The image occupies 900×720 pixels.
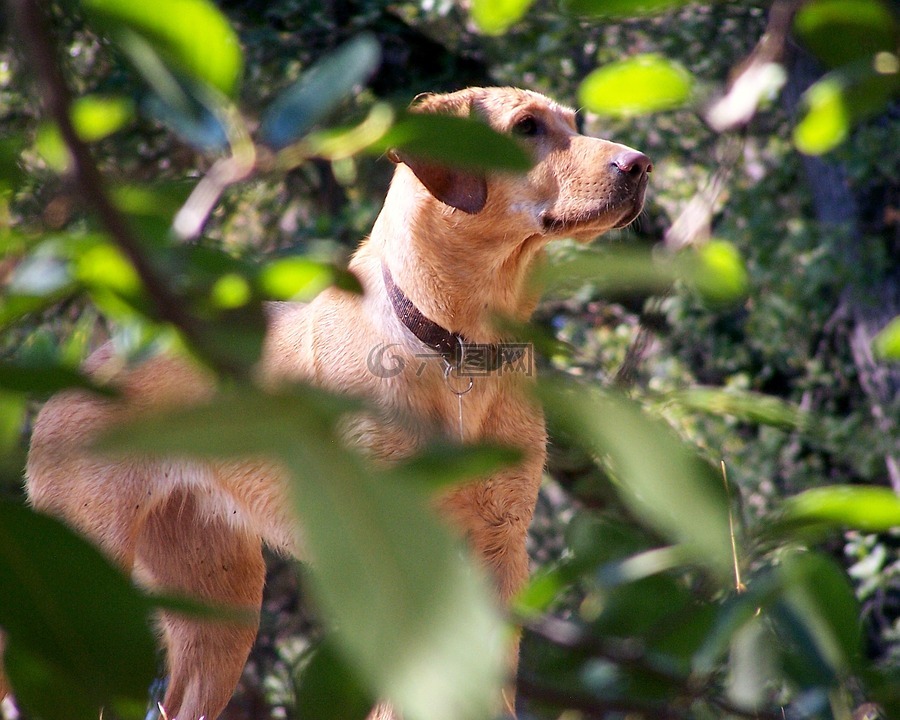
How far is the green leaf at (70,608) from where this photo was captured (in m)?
0.43

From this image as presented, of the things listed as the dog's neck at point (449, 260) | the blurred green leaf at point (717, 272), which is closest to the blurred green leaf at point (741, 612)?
the blurred green leaf at point (717, 272)

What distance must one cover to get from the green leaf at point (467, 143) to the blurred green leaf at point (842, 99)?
0.25 meters

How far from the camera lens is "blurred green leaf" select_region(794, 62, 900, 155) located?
59cm

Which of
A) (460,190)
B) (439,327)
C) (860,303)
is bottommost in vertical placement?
(860,303)

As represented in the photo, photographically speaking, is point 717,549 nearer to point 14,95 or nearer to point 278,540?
point 278,540

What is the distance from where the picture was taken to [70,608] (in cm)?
43

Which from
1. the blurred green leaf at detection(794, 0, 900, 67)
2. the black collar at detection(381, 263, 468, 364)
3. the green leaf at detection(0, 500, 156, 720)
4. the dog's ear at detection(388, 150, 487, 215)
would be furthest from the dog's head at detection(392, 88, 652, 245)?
the green leaf at detection(0, 500, 156, 720)

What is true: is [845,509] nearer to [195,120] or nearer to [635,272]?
[635,272]

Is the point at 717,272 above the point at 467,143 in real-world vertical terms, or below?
below

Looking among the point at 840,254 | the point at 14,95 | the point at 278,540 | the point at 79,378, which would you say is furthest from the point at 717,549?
the point at 840,254

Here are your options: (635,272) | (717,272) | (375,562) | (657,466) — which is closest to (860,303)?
(717,272)

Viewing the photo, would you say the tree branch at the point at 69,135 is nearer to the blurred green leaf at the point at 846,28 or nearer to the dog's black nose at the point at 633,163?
the blurred green leaf at the point at 846,28

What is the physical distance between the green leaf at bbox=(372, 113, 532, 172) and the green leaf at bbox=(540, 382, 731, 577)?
97 millimetres

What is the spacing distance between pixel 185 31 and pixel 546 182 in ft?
7.45
